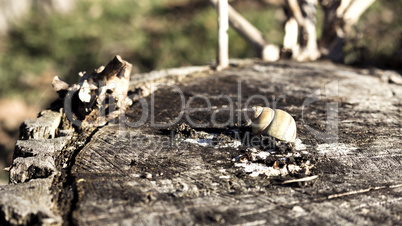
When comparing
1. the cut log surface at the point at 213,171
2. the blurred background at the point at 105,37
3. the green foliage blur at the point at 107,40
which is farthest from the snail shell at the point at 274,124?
the green foliage blur at the point at 107,40

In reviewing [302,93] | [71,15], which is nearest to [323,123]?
[302,93]

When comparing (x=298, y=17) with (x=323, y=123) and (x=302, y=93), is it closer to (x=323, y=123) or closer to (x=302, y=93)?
(x=302, y=93)

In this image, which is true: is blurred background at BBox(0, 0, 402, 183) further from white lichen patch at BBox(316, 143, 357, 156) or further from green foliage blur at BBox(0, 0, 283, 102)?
white lichen patch at BBox(316, 143, 357, 156)

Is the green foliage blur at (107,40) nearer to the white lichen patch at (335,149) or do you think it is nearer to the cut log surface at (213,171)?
the cut log surface at (213,171)

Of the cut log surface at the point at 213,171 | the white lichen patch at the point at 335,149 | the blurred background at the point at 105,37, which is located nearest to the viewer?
the cut log surface at the point at 213,171

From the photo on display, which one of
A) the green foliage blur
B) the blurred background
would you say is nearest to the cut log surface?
the blurred background
